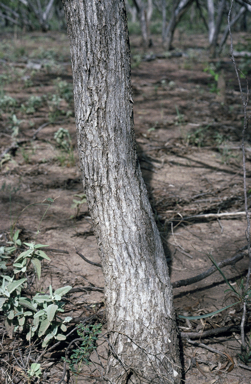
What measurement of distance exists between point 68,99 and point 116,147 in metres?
4.63

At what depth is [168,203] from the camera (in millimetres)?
3330

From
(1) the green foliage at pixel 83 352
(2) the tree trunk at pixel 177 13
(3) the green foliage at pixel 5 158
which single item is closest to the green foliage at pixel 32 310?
(1) the green foliage at pixel 83 352

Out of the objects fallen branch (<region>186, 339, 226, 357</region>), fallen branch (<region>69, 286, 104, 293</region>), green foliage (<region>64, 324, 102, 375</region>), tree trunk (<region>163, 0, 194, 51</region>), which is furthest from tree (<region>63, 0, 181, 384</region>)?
tree trunk (<region>163, 0, 194, 51</region>)

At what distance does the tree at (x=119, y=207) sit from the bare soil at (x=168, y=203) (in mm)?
274

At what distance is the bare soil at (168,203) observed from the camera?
79.4 inches

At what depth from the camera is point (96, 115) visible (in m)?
1.67

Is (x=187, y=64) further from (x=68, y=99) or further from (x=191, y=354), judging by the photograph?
(x=191, y=354)

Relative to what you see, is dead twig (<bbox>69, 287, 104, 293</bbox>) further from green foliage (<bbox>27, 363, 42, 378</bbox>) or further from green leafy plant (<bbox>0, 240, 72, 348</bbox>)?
green foliage (<bbox>27, 363, 42, 378</bbox>)

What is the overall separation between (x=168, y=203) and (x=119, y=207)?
1.64 meters

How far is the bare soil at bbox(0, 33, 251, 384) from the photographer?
2018 millimetres

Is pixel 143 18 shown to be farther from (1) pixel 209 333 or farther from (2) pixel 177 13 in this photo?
(1) pixel 209 333

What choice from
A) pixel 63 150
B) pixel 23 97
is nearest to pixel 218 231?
pixel 63 150

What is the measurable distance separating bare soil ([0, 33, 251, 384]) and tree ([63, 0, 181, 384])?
0.27m

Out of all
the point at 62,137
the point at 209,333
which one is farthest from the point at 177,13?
the point at 209,333
